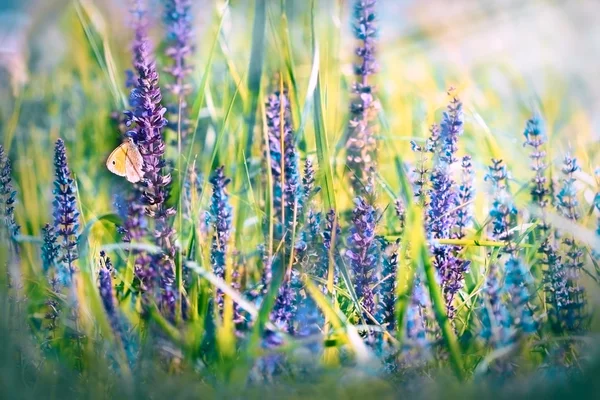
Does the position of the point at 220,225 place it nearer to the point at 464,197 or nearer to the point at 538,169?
the point at 464,197

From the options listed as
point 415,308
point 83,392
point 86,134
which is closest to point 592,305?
point 415,308

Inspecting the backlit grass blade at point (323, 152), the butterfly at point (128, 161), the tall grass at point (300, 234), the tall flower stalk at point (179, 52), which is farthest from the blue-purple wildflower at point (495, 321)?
the tall flower stalk at point (179, 52)

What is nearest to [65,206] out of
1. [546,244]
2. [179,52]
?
[179,52]

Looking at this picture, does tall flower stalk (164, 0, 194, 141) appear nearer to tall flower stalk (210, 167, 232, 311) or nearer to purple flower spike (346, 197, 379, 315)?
tall flower stalk (210, 167, 232, 311)

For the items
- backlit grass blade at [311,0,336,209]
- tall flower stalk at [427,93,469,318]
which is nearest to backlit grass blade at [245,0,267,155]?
backlit grass blade at [311,0,336,209]

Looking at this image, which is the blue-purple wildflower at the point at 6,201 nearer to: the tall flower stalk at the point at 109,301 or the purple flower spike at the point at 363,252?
the tall flower stalk at the point at 109,301

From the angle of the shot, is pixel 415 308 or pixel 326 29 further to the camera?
pixel 326 29

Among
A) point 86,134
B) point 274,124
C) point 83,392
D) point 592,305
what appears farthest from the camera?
point 86,134

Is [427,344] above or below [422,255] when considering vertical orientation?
below

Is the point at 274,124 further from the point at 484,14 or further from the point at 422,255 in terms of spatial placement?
the point at 484,14
